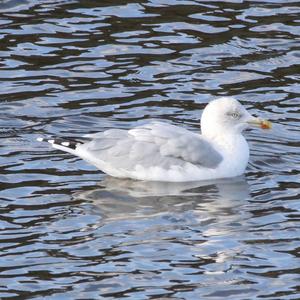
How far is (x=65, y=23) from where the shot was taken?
757 inches

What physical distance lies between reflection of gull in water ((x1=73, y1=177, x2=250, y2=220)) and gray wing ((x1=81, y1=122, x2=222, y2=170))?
223 mm

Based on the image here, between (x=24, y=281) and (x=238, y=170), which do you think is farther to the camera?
(x=238, y=170)

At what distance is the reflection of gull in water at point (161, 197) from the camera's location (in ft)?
43.8

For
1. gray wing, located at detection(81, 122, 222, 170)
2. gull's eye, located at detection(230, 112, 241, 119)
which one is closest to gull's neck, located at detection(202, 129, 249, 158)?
gull's eye, located at detection(230, 112, 241, 119)

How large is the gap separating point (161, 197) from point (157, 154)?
654mm

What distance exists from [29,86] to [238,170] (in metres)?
3.59

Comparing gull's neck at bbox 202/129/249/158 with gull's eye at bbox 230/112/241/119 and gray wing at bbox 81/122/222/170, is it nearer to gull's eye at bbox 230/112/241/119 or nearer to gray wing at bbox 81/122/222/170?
gull's eye at bbox 230/112/241/119

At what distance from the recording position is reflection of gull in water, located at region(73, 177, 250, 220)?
43.8ft

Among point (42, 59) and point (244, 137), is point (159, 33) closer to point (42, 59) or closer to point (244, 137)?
point (42, 59)

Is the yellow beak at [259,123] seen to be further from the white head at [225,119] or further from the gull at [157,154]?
the gull at [157,154]

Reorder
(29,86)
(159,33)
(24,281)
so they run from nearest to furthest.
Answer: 1. (24,281)
2. (29,86)
3. (159,33)

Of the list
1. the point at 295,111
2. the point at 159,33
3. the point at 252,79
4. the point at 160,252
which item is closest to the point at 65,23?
the point at 159,33

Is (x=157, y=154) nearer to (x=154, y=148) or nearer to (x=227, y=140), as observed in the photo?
(x=154, y=148)

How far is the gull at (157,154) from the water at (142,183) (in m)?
0.14
